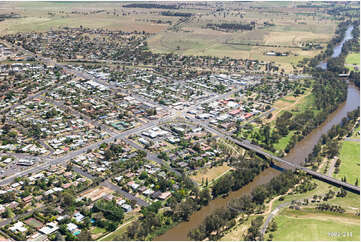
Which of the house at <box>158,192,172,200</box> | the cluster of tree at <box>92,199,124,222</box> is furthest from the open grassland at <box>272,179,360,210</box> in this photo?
the cluster of tree at <box>92,199,124,222</box>

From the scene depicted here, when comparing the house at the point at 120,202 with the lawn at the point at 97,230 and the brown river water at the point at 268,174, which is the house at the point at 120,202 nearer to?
the lawn at the point at 97,230

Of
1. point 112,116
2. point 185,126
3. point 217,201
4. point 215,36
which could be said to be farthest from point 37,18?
point 217,201

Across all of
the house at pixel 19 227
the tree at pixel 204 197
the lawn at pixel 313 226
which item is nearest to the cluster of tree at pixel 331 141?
the lawn at pixel 313 226

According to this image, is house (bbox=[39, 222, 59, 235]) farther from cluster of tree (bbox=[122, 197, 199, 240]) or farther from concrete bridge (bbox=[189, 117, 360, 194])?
concrete bridge (bbox=[189, 117, 360, 194])

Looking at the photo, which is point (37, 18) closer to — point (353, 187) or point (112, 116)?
point (112, 116)

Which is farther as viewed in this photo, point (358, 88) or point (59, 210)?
point (358, 88)

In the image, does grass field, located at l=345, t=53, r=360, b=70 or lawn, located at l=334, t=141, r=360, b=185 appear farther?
grass field, located at l=345, t=53, r=360, b=70

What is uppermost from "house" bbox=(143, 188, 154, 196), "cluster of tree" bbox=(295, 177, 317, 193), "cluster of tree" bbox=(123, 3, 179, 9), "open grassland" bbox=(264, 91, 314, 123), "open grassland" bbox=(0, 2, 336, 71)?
"cluster of tree" bbox=(123, 3, 179, 9)
